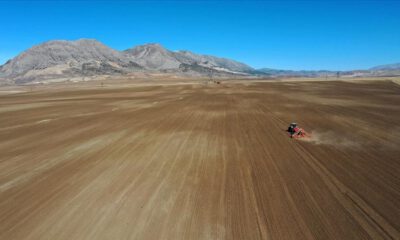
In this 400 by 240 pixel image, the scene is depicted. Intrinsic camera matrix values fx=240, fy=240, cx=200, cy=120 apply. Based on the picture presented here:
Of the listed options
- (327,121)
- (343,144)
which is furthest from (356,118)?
(343,144)

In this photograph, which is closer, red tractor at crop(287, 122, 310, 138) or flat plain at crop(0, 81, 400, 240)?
flat plain at crop(0, 81, 400, 240)

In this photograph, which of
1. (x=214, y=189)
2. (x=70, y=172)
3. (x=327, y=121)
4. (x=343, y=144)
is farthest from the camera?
(x=327, y=121)

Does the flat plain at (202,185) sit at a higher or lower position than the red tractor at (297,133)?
lower

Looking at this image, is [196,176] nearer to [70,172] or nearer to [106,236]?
[106,236]

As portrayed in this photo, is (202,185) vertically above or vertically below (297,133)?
below

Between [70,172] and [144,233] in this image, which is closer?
[144,233]

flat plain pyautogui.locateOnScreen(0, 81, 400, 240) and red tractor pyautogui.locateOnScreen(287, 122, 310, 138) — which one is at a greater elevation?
red tractor pyautogui.locateOnScreen(287, 122, 310, 138)

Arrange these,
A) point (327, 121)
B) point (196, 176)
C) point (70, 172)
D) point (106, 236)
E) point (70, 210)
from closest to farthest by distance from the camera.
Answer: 1. point (106, 236)
2. point (70, 210)
3. point (196, 176)
4. point (70, 172)
5. point (327, 121)

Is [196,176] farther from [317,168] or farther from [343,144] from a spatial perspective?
[343,144]

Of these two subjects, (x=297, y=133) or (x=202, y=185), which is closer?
(x=202, y=185)

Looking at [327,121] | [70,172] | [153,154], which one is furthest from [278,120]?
[70,172]

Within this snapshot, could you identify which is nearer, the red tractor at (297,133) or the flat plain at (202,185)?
the flat plain at (202,185)
